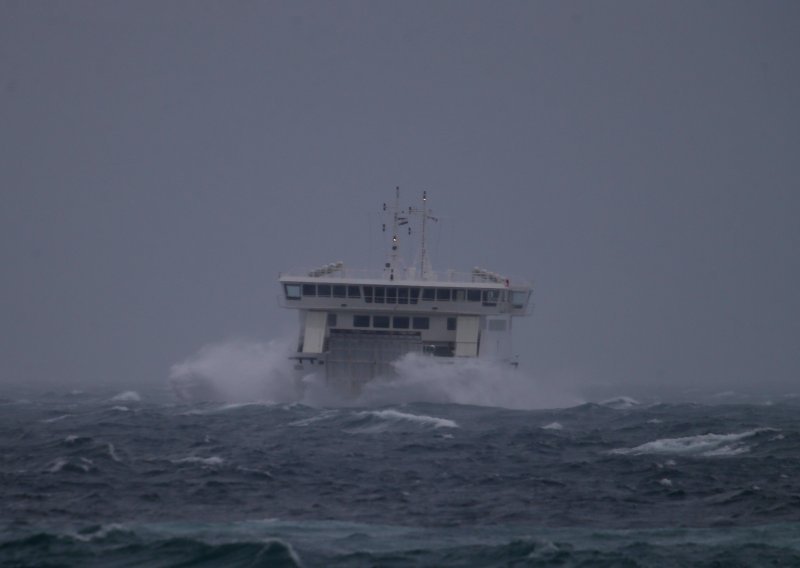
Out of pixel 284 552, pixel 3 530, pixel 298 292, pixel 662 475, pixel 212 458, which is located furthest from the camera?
pixel 298 292

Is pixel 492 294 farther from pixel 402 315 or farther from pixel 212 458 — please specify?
pixel 212 458

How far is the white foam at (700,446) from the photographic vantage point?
104 feet

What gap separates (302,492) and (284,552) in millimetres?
6401

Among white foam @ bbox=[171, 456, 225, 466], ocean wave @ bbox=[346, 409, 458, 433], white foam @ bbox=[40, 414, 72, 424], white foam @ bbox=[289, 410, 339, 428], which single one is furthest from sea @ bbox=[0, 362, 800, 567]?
white foam @ bbox=[40, 414, 72, 424]

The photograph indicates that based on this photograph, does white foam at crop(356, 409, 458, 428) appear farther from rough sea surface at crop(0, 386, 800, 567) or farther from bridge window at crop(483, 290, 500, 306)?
bridge window at crop(483, 290, 500, 306)

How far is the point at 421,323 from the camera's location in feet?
186

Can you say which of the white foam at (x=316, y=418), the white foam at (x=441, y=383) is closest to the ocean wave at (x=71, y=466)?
the white foam at (x=316, y=418)

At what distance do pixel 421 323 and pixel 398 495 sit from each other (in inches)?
1301

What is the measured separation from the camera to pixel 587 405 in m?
52.5

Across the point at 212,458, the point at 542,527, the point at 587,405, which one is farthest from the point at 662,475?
the point at 587,405

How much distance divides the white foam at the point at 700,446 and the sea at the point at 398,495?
0.11 meters

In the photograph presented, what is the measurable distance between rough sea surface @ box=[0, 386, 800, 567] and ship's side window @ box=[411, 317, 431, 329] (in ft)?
55.0

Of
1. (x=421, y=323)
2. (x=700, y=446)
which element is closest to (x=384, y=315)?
(x=421, y=323)

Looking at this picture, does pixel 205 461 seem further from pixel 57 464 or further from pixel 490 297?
pixel 490 297
